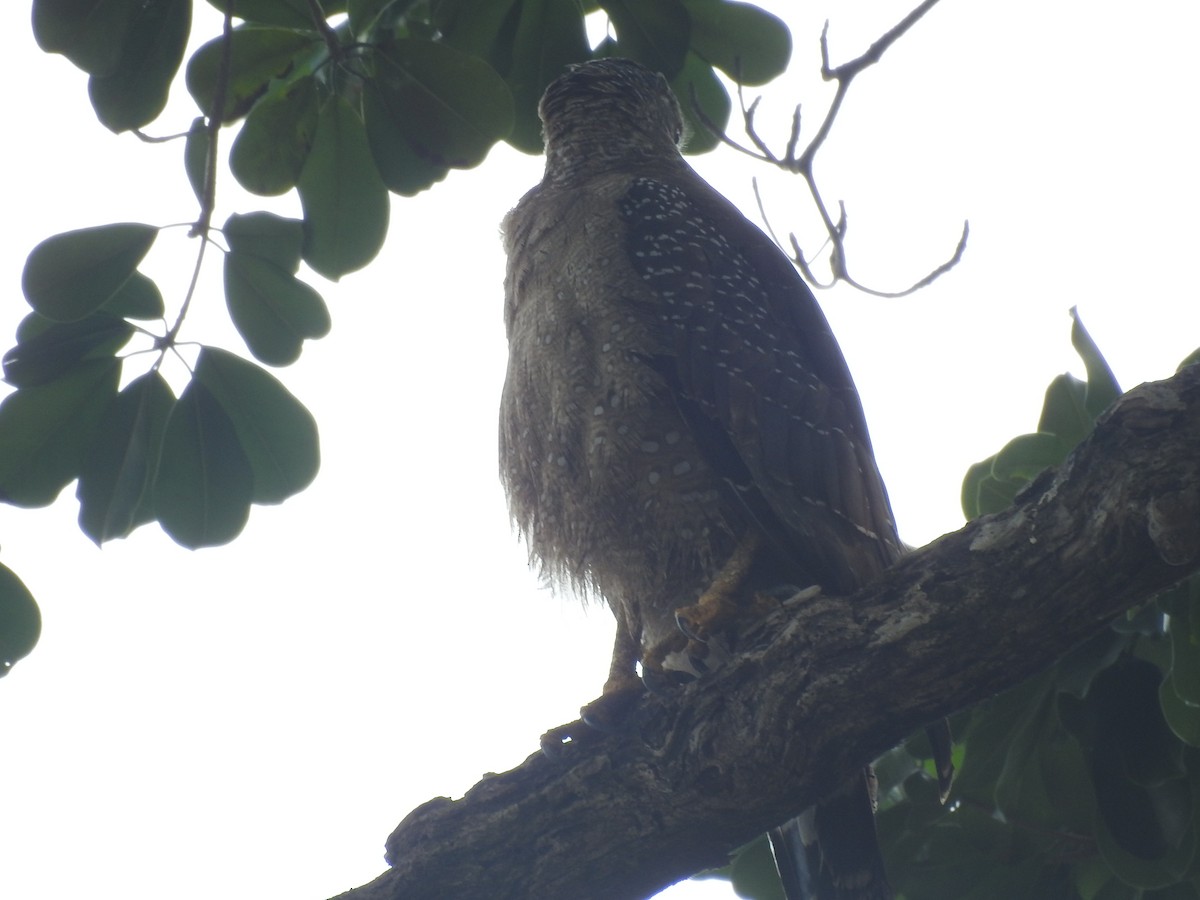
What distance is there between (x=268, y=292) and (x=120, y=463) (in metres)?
0.61

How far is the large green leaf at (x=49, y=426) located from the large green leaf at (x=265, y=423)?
0.27 m

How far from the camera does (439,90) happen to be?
3047mm

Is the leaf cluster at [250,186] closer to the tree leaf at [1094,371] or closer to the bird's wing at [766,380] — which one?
the bird's wing at [766,380]

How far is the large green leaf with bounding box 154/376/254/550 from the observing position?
3.08m

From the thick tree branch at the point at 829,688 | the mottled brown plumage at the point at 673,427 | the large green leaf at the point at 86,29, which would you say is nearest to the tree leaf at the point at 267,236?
the large green leaf at the point at 86,29

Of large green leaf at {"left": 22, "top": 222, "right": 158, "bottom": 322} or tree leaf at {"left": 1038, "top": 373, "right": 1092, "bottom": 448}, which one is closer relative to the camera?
large green leaf at {"left": 22, "top": 222, "right": 158, "bottom": 322}

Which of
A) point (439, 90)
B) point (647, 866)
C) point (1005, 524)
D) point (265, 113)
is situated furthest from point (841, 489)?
point (265, 113)

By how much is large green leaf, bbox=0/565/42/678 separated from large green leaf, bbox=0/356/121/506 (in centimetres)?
25

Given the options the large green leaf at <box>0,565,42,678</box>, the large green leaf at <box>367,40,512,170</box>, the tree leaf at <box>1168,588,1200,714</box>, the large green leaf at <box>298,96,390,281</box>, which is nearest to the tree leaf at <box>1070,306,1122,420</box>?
the tree leaf at <box>1168,588,1200,714</box>

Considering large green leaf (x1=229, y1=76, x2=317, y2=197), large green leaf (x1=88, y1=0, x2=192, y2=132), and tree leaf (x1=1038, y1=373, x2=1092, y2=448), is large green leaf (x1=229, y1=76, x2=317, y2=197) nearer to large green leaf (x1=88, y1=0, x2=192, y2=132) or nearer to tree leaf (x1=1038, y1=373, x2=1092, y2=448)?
large green leaf (x1=88, y1=0, x2=192, y2=132)

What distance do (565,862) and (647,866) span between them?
0.19 metres

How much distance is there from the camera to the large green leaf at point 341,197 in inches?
129

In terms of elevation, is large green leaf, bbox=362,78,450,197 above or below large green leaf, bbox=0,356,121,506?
above

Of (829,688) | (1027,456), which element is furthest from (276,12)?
(1027,456)
